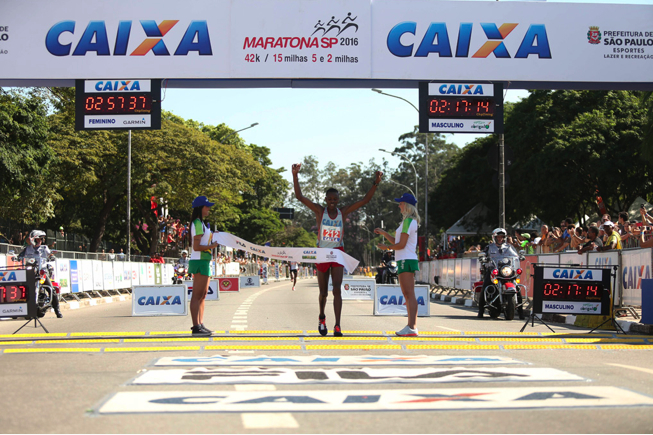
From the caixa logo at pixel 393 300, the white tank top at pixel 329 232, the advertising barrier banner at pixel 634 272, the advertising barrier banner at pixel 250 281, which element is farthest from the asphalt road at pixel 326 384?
the advertising barrier banner at pixel 250 281

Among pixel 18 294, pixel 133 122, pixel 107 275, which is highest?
pixel 133 122

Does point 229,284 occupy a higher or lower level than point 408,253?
lower

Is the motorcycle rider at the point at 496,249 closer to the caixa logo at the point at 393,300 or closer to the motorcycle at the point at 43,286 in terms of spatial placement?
the caixa logo at the point at 393,300

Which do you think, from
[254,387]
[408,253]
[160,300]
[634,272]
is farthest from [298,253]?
[160,300]

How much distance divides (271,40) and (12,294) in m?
8.87

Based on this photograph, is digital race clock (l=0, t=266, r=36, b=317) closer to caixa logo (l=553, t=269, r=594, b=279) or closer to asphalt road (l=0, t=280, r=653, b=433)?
asphalt road (l=0, t=280, r=653, b=433)

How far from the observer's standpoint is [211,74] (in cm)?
1825

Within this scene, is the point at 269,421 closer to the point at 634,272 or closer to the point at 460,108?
the point at 634,272

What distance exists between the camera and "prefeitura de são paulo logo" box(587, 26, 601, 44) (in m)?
18.7

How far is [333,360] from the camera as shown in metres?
8.18

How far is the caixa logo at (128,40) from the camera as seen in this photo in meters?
18.1

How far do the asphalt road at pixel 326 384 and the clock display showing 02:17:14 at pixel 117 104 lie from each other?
7857mm

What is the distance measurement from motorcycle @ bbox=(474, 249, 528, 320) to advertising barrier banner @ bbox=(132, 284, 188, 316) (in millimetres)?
6721

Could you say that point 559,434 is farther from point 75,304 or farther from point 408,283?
point 75,304
